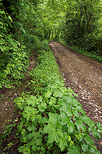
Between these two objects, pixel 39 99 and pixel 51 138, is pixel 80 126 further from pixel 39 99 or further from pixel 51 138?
pixel 39 99

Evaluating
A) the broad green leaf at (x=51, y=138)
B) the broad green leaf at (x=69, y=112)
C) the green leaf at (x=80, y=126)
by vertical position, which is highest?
the broad green leaf at (x=69, y=112)

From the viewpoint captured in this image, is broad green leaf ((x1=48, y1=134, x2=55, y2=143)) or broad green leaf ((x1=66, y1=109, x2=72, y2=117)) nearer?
broad green leaf ((x1=48, y1=134, x2=55, y2=143))

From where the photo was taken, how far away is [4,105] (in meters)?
3.11

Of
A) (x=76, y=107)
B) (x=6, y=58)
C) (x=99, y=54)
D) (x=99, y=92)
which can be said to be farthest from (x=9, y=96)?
(x=99, y=54)

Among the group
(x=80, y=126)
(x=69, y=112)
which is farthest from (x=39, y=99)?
(x=80, y=126)

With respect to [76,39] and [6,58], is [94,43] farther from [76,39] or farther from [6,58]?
[6,58]

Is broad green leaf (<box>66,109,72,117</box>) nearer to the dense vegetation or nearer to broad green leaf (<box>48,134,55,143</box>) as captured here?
the dense vegetation

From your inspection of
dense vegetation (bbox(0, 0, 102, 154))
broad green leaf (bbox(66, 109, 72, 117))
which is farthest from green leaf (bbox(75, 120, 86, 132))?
broad green leaf (bbox(66, 109, 72, 117))

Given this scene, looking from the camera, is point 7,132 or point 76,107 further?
point 7,132

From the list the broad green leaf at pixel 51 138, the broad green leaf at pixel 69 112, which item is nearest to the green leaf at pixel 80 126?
the broad green leaf at pixel 69 112

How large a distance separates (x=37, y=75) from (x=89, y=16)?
1425 cm

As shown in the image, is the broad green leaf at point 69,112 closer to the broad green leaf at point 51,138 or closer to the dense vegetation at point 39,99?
the dense vegetation at point 39,99

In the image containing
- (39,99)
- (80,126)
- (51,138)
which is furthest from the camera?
(39,99)

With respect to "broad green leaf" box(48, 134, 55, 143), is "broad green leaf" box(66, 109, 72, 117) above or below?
above
